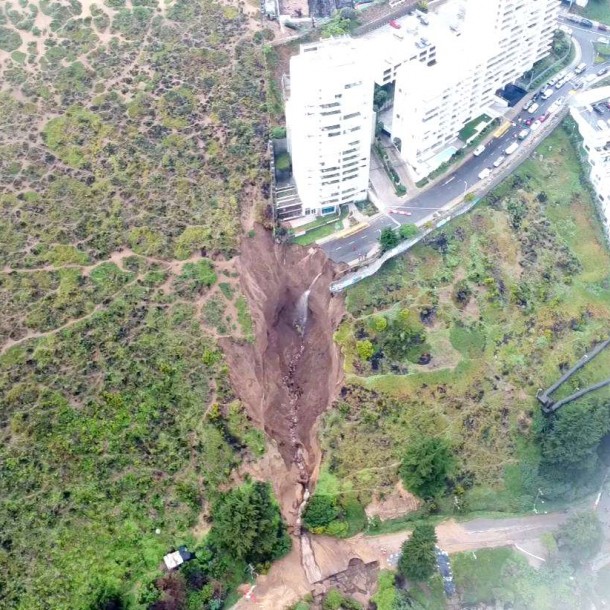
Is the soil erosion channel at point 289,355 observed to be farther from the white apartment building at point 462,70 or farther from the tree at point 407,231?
the white apartment building at point 462,70

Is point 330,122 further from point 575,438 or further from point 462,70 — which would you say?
point 575,438

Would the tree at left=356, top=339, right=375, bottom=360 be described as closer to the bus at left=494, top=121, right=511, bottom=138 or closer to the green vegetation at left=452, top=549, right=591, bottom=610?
the green vegetation at left=452, top=549, right=591, bottom=610

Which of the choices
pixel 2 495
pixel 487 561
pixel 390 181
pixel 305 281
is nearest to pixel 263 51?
pixel 390 181

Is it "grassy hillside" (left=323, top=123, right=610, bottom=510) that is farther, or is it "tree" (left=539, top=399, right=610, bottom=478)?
"grassy hillside" (left=323, top=123, right=610, bottom=510)

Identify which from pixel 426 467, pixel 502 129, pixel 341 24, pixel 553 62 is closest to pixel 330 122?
pixel 341 24

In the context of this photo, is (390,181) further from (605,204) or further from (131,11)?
(131,11)

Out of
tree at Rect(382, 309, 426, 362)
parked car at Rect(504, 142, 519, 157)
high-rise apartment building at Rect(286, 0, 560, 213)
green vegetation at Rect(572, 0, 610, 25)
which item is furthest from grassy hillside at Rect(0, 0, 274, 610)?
green vegetation at Rect(572, 0, 610, 25)
